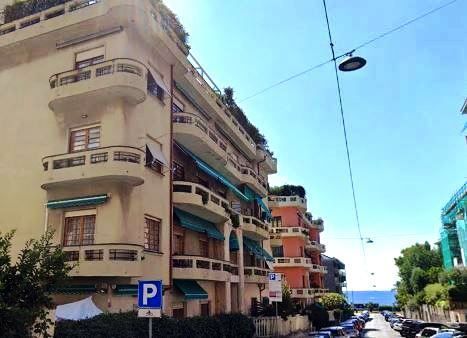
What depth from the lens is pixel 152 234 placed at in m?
19.5

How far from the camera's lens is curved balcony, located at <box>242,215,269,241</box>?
30750 millimetres

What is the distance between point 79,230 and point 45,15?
34.3 feet

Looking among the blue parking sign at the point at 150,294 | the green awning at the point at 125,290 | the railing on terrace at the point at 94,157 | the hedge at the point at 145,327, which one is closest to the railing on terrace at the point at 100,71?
the railing on terrace at the point at 94,157

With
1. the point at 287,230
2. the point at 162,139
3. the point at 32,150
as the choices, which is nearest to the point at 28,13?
the point at 32,150

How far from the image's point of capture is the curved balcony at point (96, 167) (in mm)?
16891

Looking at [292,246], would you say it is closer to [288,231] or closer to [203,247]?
[288,231]

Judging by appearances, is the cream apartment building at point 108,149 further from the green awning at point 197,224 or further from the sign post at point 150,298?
the sign post at point 150,298

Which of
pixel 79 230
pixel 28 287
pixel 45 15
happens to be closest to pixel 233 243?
pixel 79 230

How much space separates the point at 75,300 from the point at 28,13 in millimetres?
14499

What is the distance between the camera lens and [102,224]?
17.1 meters

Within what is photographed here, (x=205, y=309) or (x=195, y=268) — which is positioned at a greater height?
(x=195, y=268)

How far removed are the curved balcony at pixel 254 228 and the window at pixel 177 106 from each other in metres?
9.82

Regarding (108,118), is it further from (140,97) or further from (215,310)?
(215,310)

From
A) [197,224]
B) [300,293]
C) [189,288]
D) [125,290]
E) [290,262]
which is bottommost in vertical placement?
[300,293]
